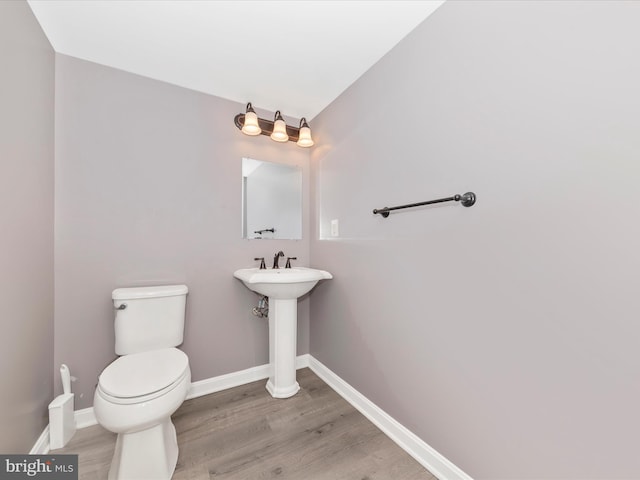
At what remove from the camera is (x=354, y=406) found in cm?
177

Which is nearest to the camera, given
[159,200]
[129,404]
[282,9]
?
[129,404]

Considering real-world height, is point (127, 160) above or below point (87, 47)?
below

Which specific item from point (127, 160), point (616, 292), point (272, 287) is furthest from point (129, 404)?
point (616, 292)

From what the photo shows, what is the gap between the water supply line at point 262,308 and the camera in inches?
81.1

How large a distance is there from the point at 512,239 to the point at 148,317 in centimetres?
191

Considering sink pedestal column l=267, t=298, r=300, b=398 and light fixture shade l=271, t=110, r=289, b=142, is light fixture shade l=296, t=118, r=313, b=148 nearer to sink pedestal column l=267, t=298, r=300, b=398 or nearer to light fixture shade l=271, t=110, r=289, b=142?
light fixture shade l=271, t=110, r=289, b=142

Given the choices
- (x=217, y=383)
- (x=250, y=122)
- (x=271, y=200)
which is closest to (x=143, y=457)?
(x=217, y=383)

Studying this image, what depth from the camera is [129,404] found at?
3.59 ft

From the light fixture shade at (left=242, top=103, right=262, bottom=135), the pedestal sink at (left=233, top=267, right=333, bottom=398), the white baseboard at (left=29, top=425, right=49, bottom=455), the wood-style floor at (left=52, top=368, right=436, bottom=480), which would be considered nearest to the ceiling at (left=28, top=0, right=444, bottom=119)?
the light fixture shade at (left=242, top=103, right=262, bottom=135)

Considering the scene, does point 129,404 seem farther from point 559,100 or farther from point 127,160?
point 559,100

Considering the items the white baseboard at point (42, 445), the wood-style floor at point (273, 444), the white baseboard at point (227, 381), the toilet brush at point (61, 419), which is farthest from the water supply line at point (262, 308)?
the white baseboard at point (42, 445)

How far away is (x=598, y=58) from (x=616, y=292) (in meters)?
0.71

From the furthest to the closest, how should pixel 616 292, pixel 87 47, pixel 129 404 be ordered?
pixel 87 47 → pixel 129 404 → pixel 616 292

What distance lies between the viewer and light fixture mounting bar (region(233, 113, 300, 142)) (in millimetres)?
2033
